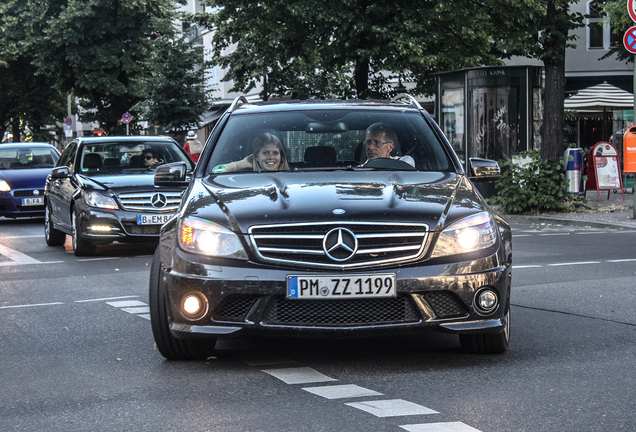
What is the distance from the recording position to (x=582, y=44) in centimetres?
4422

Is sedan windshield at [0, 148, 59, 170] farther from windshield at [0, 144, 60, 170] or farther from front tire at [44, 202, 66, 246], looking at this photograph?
front tire at [44, 202, 66, 246]

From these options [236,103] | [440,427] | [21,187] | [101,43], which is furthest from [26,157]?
[101,43]

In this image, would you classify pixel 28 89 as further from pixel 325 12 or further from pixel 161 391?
pixel 161 391

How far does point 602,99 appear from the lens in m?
28.3

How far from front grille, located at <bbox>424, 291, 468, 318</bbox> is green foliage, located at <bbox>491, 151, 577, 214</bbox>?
45.8 feet

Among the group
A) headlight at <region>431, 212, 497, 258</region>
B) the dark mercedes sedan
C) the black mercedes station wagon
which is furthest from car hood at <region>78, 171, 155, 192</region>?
headlight at <region>431, 212, 497, 258</region>

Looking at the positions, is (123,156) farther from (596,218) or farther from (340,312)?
(340,312)

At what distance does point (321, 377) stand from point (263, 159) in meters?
1.83

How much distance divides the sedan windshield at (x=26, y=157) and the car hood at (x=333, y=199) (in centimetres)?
1474

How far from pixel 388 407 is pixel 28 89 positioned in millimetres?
55256

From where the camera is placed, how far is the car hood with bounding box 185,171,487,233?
5402mm

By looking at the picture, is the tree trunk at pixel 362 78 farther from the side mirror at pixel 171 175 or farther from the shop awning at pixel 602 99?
the side mirror at pixel 171 175

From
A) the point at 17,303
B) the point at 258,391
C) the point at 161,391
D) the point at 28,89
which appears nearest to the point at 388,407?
the point at 258,391

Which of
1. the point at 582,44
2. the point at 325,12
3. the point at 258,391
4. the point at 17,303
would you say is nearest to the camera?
the point at 258,391
